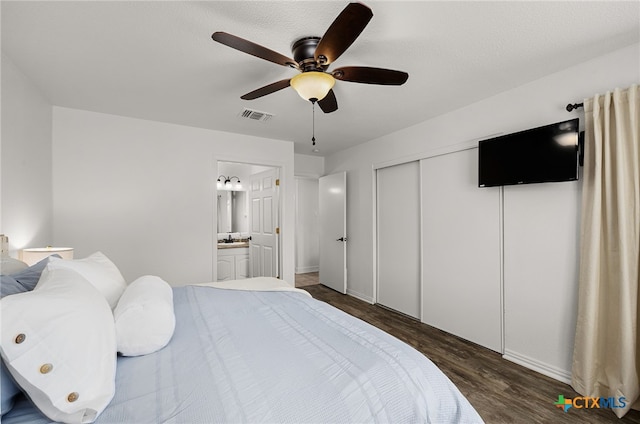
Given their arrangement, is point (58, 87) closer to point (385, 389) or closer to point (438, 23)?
point (438, 23)

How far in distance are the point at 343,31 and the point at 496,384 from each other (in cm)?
264

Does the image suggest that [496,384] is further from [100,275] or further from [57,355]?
[100,275]

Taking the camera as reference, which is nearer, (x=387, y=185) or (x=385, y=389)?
(x=385, y=389)

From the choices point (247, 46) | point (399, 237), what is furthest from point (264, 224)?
point (247, 46)

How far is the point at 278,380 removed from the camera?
985 mm

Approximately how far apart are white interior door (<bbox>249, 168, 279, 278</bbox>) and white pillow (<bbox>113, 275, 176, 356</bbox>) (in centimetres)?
293

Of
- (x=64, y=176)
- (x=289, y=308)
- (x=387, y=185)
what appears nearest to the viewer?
(x=289, y=308)

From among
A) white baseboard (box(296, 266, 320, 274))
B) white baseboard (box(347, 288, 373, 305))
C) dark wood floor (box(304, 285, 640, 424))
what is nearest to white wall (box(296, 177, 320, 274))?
white baseboard (box(296, 266, 320, 274))

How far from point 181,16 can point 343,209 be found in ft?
10.9

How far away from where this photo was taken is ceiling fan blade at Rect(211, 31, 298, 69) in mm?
1345

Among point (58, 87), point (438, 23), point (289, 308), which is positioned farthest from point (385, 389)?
point (58, 87)

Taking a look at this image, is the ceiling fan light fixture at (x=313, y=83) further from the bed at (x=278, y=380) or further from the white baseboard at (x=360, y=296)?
the white baseboard at (x=360, y=296)

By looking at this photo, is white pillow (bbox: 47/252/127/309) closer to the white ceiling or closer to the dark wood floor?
the white ceiling

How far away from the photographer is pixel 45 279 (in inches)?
42.1
